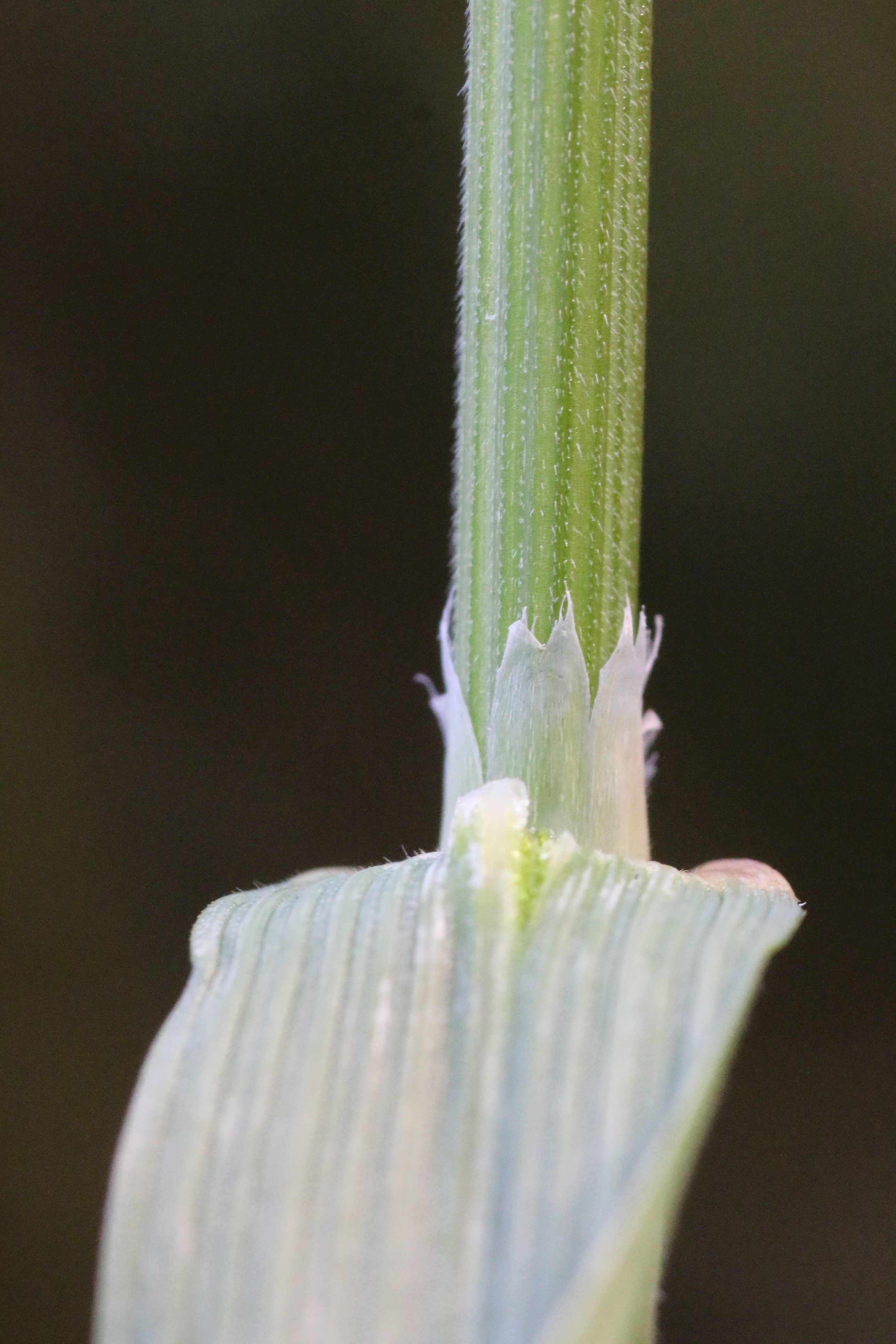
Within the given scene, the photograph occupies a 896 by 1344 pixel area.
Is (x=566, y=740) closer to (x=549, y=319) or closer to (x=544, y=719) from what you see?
(x=544, y=719)

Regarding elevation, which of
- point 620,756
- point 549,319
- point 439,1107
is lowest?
point 439,1107

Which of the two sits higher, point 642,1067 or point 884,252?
point 884,252

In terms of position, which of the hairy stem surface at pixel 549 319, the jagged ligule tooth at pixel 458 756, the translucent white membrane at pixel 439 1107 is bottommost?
the translucent white membrane at pixel 439 1107

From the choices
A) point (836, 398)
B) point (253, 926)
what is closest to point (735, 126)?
point (836, 398)

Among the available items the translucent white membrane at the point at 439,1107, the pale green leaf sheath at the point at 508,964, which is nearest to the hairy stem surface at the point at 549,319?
the pale green leaf sheath at the point at 508,964

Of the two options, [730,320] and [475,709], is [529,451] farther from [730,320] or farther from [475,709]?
[730,320]

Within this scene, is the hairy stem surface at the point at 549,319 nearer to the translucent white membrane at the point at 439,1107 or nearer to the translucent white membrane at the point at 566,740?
the translucent white membrane at the point at 566,740

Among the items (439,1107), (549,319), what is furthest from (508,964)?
(549,319)
